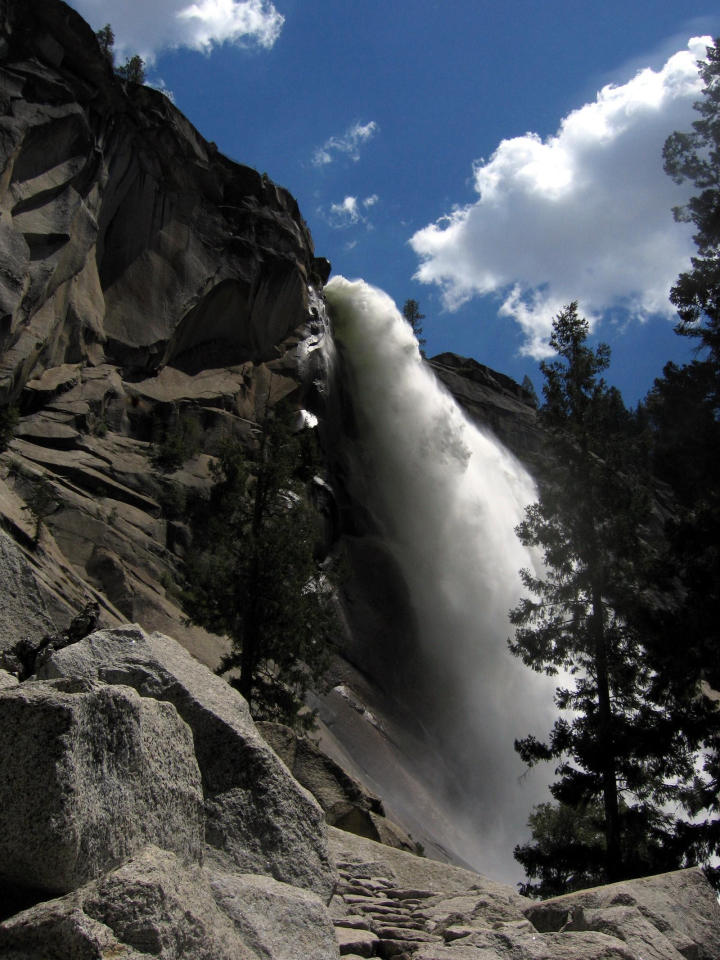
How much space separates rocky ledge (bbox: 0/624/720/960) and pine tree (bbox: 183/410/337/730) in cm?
1126

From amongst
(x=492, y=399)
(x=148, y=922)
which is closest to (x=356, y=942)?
(x=148, y=922)

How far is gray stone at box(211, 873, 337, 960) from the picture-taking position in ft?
14.9

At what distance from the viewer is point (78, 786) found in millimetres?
4039

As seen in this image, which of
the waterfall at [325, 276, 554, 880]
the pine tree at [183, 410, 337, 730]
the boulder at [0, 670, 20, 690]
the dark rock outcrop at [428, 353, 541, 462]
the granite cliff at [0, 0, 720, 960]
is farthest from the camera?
the dark rock outcrop at [428, 353, 541, 462]

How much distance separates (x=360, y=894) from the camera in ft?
25.2

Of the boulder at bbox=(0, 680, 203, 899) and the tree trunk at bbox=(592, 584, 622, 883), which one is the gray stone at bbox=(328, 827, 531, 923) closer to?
the boulder at bbox=(0, 680, 203, 899)

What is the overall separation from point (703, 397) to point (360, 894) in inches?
644

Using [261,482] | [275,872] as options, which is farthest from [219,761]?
[261,482]

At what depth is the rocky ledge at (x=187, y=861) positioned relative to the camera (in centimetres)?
378

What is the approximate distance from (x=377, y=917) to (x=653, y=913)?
2.25 metres

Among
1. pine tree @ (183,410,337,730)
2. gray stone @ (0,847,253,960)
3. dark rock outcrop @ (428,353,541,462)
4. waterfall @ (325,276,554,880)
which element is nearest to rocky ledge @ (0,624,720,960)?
gray stone @ (0,847,253,960)

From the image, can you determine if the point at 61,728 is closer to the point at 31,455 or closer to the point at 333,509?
the point at 31,455

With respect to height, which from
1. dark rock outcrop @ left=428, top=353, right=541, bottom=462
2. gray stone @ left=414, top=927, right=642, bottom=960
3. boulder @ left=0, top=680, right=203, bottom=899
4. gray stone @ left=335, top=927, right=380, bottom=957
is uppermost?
dark rock outcrop @ left=428, top=353, right=541, bottom=462

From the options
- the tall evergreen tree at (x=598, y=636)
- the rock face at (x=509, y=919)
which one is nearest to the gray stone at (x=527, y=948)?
the rock face at (x=509, y=919)
